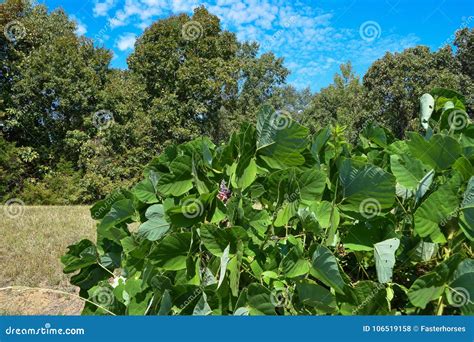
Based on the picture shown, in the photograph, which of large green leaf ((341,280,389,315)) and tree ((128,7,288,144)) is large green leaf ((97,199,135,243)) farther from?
tree ((128,7,288,144))

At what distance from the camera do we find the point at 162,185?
836 mm

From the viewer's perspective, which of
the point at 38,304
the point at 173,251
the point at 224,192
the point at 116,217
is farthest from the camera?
the point at 38,304

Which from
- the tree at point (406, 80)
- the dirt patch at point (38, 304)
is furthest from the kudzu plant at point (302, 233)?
the tree at point (406, 80)

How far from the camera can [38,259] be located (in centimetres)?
478

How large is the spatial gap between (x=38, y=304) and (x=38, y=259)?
3.84 ft

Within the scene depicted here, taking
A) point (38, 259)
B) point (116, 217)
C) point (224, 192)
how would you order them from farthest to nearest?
point (38, 259)
point (116, 217)
point (224, 192)

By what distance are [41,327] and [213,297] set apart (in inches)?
15.8

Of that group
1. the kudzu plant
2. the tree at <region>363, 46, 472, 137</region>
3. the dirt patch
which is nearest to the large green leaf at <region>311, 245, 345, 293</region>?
the kudzu plant

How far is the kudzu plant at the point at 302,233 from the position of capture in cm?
67

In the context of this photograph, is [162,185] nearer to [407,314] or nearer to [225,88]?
[407,314]

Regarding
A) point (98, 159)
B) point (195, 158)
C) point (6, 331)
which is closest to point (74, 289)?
point (6, 331)

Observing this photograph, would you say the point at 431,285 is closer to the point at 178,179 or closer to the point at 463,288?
the point at 463,288

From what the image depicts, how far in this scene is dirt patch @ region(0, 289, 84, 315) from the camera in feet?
11.5

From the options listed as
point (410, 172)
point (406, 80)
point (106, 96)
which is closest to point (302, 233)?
point (410, 172)
